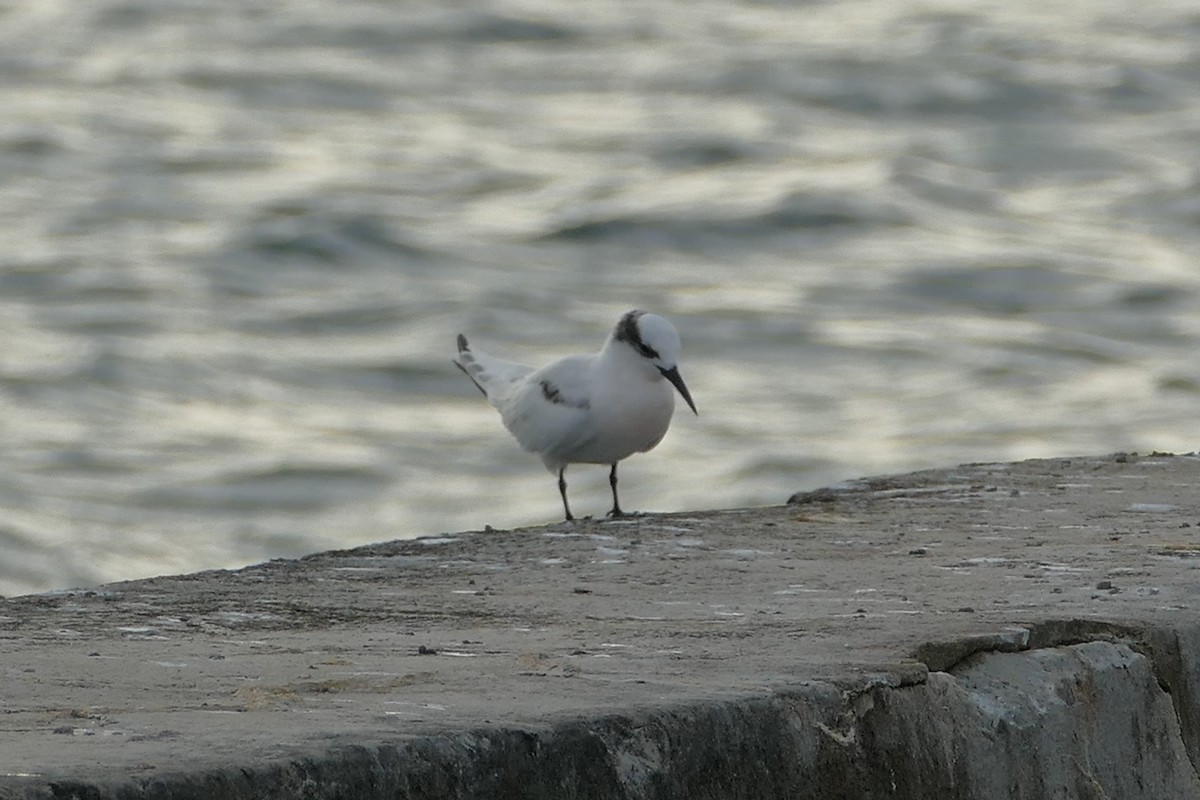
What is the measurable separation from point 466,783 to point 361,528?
27.9 feet

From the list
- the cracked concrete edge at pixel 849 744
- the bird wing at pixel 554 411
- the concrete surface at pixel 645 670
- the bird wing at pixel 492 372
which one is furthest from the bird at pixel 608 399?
the cracked concrete edge at pixel 849 744

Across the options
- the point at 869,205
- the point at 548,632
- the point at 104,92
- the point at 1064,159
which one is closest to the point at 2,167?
the point at 104,92

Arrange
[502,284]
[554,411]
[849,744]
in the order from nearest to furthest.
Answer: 1. [849,744]
2. [554,411]
3. [502,284]

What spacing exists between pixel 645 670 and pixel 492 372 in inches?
178

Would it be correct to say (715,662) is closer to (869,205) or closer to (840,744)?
(840,744)

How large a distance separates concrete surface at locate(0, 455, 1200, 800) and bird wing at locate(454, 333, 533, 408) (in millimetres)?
2426

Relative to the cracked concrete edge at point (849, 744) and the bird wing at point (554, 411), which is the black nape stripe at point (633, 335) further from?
the cracked concrete edge at point (849, 744)

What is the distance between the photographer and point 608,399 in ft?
22.4

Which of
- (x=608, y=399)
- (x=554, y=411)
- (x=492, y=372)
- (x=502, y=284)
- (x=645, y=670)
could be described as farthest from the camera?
(x=502, y=284)

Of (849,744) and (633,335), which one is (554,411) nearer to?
(633,335)

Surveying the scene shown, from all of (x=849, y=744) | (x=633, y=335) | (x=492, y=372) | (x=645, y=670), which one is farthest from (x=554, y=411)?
(x=849, y=744)

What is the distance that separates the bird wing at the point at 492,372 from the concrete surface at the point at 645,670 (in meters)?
2.43

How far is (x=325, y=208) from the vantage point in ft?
54.6

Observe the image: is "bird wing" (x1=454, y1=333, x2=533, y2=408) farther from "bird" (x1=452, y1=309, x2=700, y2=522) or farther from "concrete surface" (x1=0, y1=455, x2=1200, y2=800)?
"concrete surface" (x1=0, y1=455, x2=1200, y2=800)
